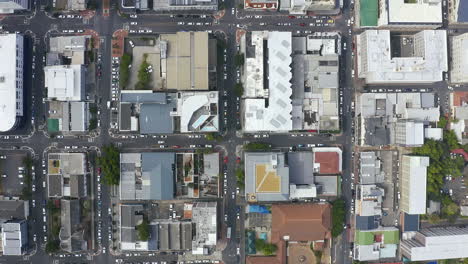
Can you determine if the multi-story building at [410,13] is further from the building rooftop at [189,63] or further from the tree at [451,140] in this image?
the building rooftop at [189,63]

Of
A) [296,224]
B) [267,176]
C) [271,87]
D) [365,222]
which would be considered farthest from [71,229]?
[365,222]

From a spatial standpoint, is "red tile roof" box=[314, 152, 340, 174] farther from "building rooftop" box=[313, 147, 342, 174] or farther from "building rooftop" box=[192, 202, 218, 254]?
"building rooftop" box=[192, 202, 218, 254]

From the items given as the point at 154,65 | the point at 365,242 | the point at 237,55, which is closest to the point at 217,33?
the point at 237,55

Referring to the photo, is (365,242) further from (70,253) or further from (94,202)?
(70,253)

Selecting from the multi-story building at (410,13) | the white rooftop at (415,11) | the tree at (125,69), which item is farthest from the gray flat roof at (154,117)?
the white rooftop at (415,11)

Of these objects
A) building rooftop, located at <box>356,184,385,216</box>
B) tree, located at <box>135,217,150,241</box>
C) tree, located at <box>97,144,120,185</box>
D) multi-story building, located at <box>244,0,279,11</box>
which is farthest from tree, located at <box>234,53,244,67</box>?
tree, located at <box>135,217,150,241</box>

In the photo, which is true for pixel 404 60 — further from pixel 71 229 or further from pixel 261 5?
pixel 71 229
